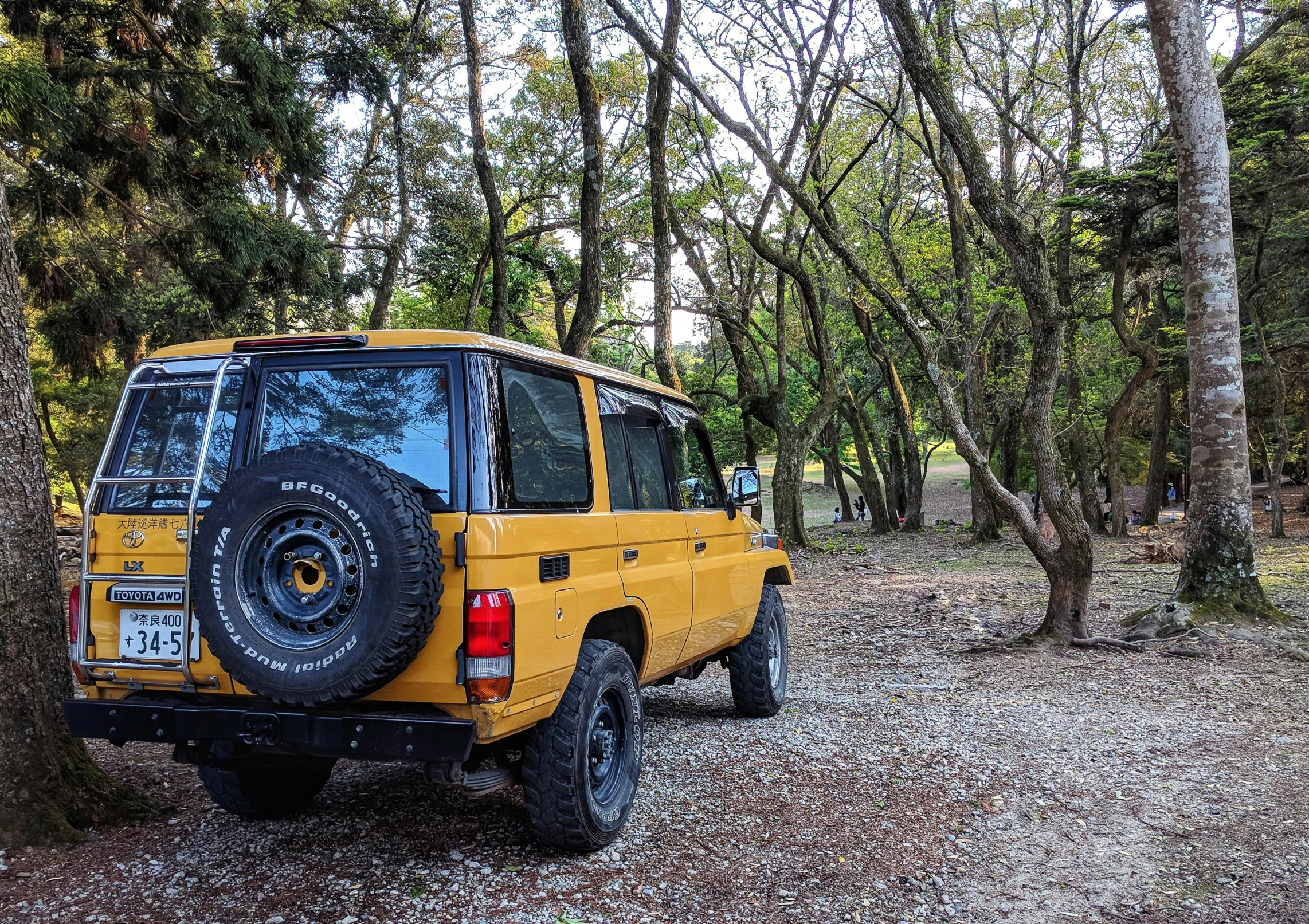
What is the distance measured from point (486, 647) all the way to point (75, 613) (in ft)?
6.22

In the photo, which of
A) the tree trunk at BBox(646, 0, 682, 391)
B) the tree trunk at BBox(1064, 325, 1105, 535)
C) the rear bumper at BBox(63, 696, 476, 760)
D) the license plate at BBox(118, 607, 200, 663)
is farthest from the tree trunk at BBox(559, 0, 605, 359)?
the tree trunk at BBox(1064, 325, 1105, 535)

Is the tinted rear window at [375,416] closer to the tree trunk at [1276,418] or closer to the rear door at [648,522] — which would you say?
the rear door at [648,522]

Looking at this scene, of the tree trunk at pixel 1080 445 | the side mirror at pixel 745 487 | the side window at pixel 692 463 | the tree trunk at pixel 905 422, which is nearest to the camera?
the side window at pixel 692 463

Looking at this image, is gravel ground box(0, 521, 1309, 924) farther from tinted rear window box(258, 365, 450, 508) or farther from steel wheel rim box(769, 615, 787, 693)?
tinted rear window box(258, 365, 450, 508)

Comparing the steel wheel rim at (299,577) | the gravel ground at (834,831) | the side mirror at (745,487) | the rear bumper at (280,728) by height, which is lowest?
the gravel ground at (834,831)

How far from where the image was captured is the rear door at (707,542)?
17.2 ft

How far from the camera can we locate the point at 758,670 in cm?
618

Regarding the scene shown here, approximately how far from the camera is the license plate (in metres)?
3.50

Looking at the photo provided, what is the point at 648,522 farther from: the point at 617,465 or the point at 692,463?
the point at 692,463

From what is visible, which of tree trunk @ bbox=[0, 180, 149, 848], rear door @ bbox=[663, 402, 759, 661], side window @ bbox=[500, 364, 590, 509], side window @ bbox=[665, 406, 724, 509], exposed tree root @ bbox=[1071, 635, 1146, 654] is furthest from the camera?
exposed tree root @ bbox=[1071, 635, 1146, 654]

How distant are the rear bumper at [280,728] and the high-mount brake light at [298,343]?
1427 mm

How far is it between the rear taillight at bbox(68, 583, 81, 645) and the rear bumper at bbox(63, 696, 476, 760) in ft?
0.94

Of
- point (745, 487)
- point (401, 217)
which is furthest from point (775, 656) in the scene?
point (401, 217)

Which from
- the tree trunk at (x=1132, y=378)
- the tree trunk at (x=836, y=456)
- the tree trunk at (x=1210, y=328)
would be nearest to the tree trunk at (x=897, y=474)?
the tree trunk at (x=836, y=456)
